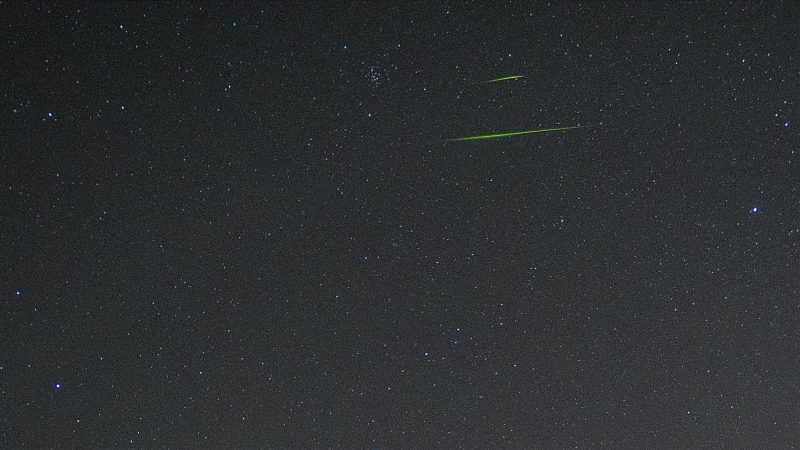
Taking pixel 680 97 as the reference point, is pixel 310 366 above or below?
below

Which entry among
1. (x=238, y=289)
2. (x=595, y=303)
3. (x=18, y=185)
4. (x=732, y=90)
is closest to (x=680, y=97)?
(x=732, y=90)

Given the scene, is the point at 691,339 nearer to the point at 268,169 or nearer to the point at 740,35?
the point at 740,35

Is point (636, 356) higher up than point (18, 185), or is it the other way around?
point (18, 185)

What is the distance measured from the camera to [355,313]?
21.2 inches

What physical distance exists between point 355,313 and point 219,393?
0.13 metres

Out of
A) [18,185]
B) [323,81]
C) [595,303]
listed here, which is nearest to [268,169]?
[323,81]

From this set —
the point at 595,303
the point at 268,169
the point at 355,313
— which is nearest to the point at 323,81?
the point at 268,169

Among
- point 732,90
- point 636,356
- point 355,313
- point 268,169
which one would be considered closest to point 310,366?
point 355,313

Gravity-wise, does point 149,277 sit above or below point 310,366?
above

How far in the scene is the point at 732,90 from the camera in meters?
0.52

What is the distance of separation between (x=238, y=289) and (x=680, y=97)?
380 millimetres

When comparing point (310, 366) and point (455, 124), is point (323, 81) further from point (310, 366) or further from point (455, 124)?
point (310, 366)

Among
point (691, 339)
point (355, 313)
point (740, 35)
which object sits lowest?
point (691, 339)

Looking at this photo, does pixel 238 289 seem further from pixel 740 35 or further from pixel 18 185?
pixel 740 35
